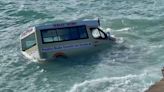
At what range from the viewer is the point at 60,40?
2802 cm

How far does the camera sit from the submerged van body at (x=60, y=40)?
2775 cm

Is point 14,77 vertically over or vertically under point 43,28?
under

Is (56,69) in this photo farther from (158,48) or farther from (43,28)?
(158,48)

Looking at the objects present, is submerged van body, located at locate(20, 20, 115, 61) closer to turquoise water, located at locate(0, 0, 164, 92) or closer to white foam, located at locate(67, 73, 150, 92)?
turquoise water, located at locate(0, 0, 164, 92)

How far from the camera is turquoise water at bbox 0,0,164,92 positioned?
2417 centimetres

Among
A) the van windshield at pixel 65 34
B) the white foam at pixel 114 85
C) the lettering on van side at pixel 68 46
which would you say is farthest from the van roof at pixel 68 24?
the white foam at pixel 114 85

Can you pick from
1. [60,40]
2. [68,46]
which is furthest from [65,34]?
[68,46]

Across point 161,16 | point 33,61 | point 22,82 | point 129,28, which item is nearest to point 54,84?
point 22,82

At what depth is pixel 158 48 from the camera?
1113 inches

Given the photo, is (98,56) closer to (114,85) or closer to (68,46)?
(68,46)

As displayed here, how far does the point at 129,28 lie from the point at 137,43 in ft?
9.86

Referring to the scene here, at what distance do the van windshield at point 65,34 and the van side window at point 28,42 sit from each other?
945 millimetres

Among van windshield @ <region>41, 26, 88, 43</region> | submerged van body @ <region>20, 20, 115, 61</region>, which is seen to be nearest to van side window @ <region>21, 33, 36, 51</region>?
submerged van body @ <region>20, 20, 115, 61</region>

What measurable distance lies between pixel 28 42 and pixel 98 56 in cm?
434
